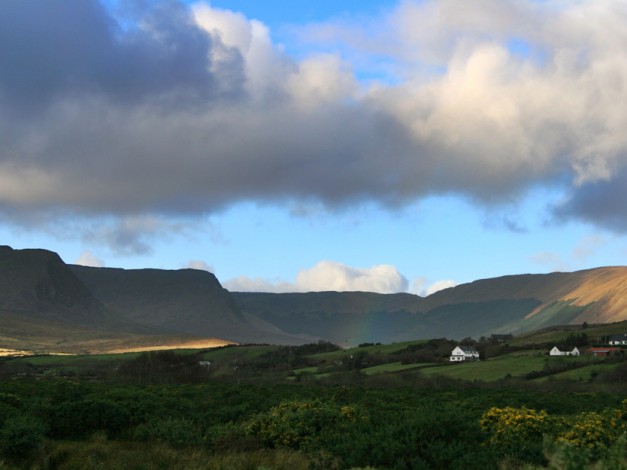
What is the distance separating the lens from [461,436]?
24.0m

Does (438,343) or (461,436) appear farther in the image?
(438,343)

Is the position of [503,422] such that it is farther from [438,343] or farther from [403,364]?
[438,343]

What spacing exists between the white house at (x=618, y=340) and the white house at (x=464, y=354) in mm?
34613

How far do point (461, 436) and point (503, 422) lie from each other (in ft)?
9.20

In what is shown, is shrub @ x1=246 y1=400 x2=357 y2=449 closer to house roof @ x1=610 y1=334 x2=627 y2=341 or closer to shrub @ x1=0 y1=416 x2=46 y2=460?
shrub @ x1=0 y1=416 x2=46 y2=460

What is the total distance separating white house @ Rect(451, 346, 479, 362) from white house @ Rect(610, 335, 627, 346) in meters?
34.6

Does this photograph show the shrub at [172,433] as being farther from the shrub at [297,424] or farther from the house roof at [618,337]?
the house roof at [618,337]

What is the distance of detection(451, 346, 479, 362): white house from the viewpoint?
165500 millimetres

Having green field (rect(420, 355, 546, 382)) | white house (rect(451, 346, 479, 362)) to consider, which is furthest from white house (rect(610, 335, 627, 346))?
green field (rect(420, 355, 546, 382))

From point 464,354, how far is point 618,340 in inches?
1753

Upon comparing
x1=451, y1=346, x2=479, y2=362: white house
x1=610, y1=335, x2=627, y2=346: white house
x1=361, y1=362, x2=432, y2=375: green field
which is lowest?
x1=361, y1=362, x2=432, y2=375: green field

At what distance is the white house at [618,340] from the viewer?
17712 centimetres

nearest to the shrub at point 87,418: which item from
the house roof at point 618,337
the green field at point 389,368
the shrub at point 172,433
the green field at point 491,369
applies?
the shrub at point 172,433

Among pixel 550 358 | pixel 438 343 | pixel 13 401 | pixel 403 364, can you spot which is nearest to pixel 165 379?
pixel 403 364
